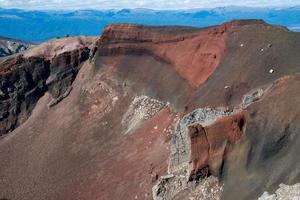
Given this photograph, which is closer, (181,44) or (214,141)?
(214,141)

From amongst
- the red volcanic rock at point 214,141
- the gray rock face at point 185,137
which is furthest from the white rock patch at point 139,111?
the red volcanic rock at point 214,141

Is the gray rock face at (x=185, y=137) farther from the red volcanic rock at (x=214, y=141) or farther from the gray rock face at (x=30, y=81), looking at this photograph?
the gray rock face at (x=30, y=81)

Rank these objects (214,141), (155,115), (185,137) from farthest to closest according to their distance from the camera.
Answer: (155,115) < (185,137) < (214,141)

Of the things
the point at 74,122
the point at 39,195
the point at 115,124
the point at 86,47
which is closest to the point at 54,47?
the point at 86,47

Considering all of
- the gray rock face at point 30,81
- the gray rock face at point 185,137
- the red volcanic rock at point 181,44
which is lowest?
the gray rock face at point 30,81

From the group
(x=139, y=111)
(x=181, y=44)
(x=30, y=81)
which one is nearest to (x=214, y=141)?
(x=139, y=111)

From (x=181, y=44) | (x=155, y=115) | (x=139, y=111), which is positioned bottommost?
(x=139, y=111)

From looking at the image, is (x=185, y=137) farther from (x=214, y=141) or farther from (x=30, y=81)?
(x=30, y=81)

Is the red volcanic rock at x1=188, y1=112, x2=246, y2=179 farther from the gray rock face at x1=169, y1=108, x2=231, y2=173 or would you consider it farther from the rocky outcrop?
the rocky outcrop

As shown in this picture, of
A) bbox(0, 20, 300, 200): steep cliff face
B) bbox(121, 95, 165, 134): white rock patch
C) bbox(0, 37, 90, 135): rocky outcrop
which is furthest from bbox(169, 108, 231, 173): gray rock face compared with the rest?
bbox(0, 37, 90, 135): rocky outcrop

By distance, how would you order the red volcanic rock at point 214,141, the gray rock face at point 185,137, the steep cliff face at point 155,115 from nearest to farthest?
the steep cliff face at point 155,115 < the red volcanic rock at point 214,141 < the gray rock face at point 185,137
